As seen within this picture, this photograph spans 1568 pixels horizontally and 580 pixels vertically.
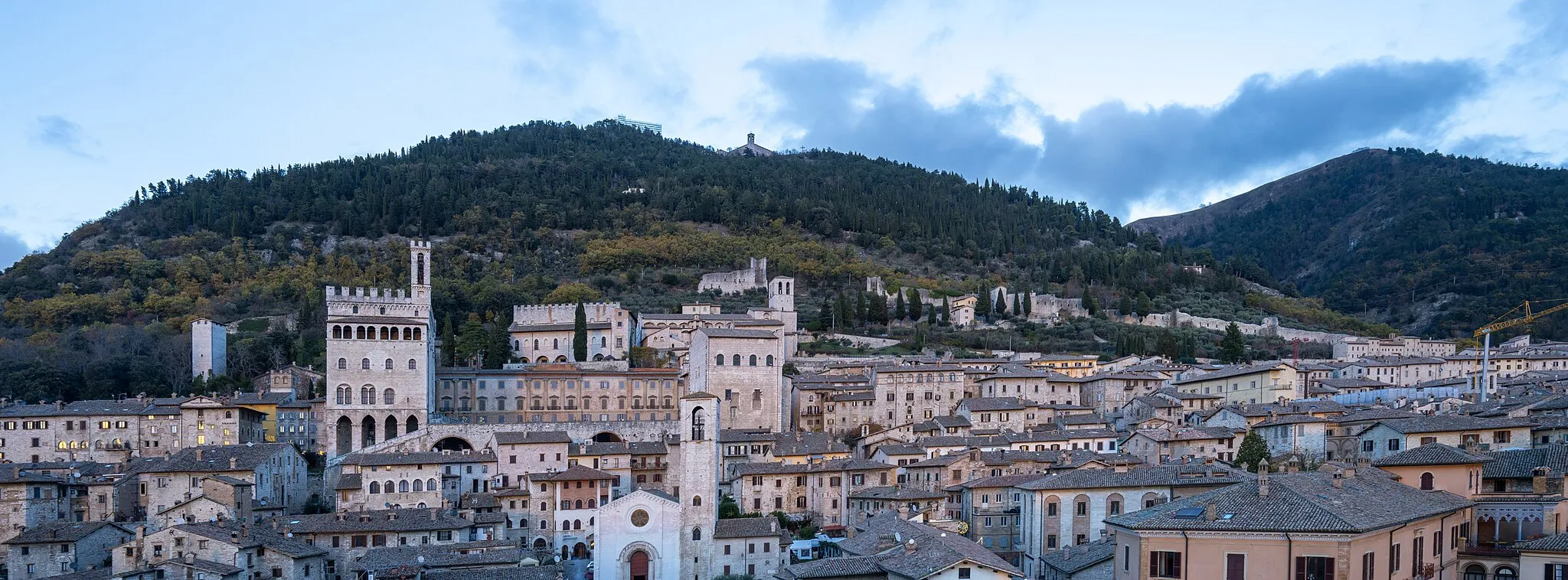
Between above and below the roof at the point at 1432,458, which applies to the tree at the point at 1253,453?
below

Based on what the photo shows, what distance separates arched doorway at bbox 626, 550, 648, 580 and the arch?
18269 mm

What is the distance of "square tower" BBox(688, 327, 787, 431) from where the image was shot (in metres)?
52.8

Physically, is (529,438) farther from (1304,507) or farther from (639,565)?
(1304,507)

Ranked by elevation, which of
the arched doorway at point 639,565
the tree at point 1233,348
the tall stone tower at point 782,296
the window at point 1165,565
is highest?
the tall stone tower at point 782,296

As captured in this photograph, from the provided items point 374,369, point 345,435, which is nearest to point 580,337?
point 374,369

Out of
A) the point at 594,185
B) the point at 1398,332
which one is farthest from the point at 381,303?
the point at 1398,332

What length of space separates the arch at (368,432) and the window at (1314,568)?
39.9 metres

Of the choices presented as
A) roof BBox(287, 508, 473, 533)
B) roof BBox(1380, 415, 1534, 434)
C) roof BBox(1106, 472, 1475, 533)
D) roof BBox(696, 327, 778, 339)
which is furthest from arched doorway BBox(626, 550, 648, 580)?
roof BBox(1380, 415, 1534, 434)

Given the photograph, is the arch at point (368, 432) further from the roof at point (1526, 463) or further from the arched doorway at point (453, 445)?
the roof at point (1526, 463)

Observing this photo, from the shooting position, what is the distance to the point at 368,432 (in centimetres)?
5291

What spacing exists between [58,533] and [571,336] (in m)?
32.6

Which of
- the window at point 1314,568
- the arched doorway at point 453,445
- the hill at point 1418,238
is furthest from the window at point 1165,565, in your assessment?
the hill at point 1418,238

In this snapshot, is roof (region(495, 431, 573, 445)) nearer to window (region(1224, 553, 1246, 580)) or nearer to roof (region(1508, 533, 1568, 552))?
window (region(1224, 553, 1246, 580))

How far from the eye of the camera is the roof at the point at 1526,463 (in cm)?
2616
